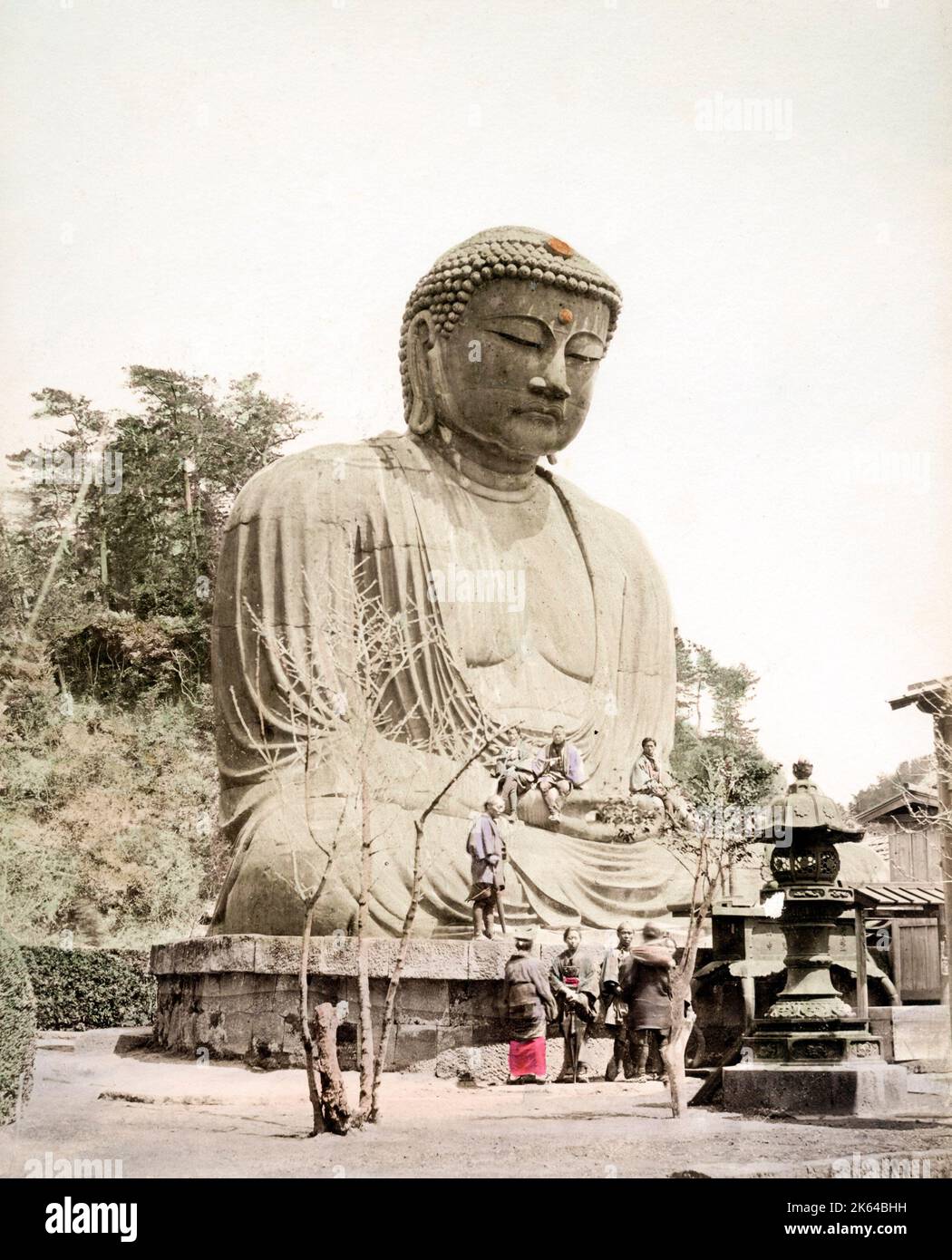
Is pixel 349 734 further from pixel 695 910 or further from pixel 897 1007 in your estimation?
pixel 897 1007

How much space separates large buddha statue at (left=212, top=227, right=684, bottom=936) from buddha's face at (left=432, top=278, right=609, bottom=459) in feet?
0.05

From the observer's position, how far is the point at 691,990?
36.5 ft

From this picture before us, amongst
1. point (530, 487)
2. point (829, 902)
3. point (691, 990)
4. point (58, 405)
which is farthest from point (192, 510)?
point (829, 902)

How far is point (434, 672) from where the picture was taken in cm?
1306

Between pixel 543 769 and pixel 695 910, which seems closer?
pixel 695 910

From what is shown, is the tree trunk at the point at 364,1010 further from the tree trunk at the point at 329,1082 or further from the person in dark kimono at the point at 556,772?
the person in dark kimono at the point at 556,772

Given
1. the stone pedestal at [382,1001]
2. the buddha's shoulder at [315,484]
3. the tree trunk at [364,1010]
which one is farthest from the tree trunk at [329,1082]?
the buddha's shoulder at [315,484]

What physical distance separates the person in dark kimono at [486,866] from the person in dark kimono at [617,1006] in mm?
762

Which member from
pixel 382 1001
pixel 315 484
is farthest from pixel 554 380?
pixel 382 1001

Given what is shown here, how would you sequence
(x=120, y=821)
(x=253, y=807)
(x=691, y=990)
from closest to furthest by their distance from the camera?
(x=691, y=990)
(x=253, y=807)
(x=120, y=821)

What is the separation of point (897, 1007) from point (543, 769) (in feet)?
9.91

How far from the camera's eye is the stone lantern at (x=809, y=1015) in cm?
906

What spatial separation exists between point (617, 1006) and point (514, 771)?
89.2 inches

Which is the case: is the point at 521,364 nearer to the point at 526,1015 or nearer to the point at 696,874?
the point at 696,874
